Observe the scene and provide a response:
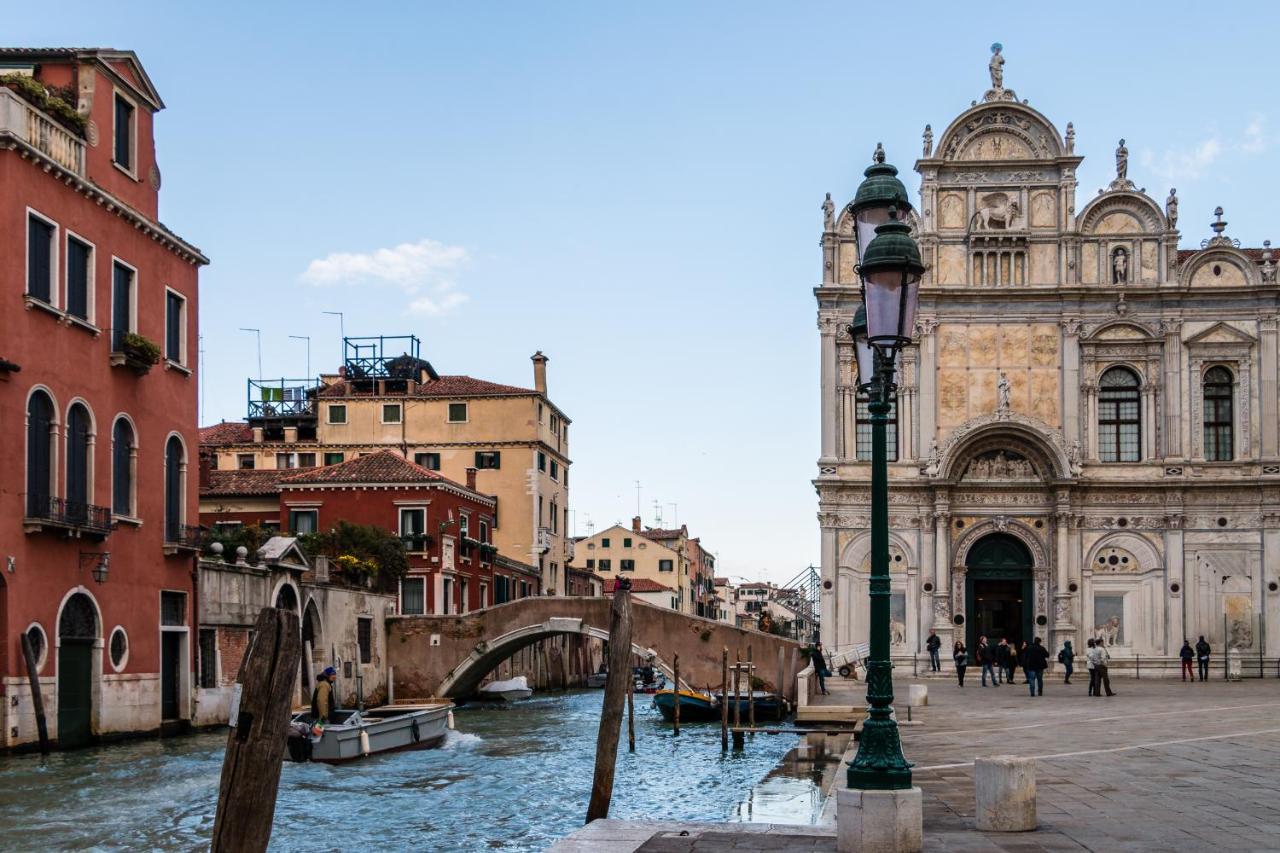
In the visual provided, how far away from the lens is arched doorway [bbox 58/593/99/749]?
20.0 metres

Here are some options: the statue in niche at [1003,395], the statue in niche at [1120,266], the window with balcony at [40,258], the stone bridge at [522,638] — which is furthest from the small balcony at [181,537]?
the statue in niche at [1120,266]

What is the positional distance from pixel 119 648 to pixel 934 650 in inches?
783

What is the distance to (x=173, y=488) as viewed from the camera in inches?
950

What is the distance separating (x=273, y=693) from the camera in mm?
6137

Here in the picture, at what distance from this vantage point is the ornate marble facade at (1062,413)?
1423 inches

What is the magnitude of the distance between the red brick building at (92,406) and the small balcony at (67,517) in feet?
0.10

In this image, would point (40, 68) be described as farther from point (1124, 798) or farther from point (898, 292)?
point (1124, 798)

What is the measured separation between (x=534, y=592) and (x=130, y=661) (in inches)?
1119

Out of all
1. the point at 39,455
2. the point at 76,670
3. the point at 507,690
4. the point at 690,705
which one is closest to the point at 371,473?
the point at 507,690

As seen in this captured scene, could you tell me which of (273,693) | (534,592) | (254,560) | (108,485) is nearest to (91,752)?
(108,485)

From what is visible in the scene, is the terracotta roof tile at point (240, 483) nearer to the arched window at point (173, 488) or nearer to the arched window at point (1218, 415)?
the arched window at point (173, 488)

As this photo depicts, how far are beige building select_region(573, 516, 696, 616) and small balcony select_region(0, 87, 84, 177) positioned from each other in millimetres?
60241

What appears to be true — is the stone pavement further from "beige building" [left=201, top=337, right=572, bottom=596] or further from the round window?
"beige building" [left=201, top=337, right=572, bottom=596]

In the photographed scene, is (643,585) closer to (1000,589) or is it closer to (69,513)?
(1000,589)
